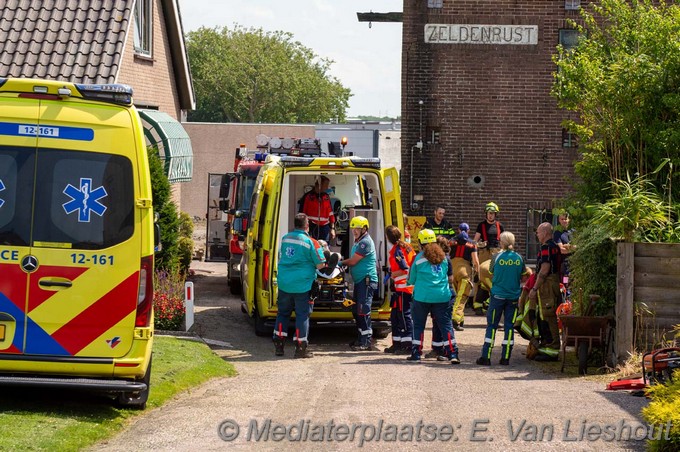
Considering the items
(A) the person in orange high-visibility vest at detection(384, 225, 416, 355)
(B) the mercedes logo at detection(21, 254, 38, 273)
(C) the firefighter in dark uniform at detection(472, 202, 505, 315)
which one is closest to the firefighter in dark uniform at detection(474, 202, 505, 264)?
(C) the firefighter in dark uniform at detection(472, 202, 505, 315)

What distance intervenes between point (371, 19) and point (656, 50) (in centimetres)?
1343

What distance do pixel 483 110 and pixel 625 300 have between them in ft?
42.4

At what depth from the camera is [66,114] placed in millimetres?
9195

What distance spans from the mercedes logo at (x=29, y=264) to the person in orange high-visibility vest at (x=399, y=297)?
6718 millimetres

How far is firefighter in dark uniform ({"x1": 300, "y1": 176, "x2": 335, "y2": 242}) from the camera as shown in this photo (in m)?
17.4

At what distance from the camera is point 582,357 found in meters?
13.0

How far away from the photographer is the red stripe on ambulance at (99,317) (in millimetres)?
9156

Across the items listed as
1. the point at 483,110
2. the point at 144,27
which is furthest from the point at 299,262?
the point at 483,110

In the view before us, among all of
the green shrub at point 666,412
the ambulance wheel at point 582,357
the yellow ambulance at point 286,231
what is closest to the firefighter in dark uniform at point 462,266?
the yellow ambulance at point 286,231

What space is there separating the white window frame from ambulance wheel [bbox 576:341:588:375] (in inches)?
513

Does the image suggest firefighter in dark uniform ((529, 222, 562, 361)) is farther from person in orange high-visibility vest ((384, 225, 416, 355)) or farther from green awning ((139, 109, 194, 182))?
green awning ((139, 109, 194, 182))

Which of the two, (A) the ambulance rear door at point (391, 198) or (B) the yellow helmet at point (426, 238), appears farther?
(A) the ambulance rear door at point (391, 198)

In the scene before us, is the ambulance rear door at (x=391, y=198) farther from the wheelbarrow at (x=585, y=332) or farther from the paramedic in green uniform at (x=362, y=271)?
the wheelbarrow at (x=585, y=332)

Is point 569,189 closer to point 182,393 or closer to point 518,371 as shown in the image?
point 518,371
